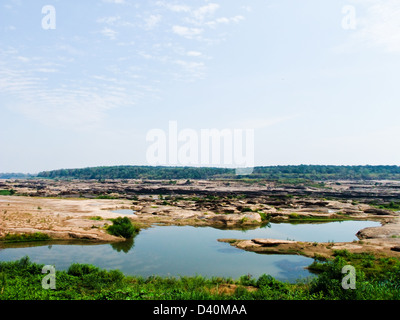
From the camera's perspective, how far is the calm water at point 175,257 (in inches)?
842

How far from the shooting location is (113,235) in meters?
30.8

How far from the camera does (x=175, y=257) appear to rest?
2505cm

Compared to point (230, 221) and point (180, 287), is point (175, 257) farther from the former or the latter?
point (230, 221)

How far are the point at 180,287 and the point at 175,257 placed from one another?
9.59 meters

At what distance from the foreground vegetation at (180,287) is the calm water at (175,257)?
2915 millimetres

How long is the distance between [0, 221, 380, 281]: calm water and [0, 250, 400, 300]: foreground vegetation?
115 inches

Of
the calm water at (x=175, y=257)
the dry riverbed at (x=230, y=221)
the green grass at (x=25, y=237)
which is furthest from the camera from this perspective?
the green grass at (x=25, y=237)

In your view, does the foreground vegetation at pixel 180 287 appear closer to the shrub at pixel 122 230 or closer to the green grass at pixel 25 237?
the green grass at pixel 25 237

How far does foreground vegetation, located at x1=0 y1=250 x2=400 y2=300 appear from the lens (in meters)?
12.2

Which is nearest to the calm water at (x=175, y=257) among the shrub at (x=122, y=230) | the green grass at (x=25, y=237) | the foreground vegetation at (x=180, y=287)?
the shrub at (x=122, y=230)
